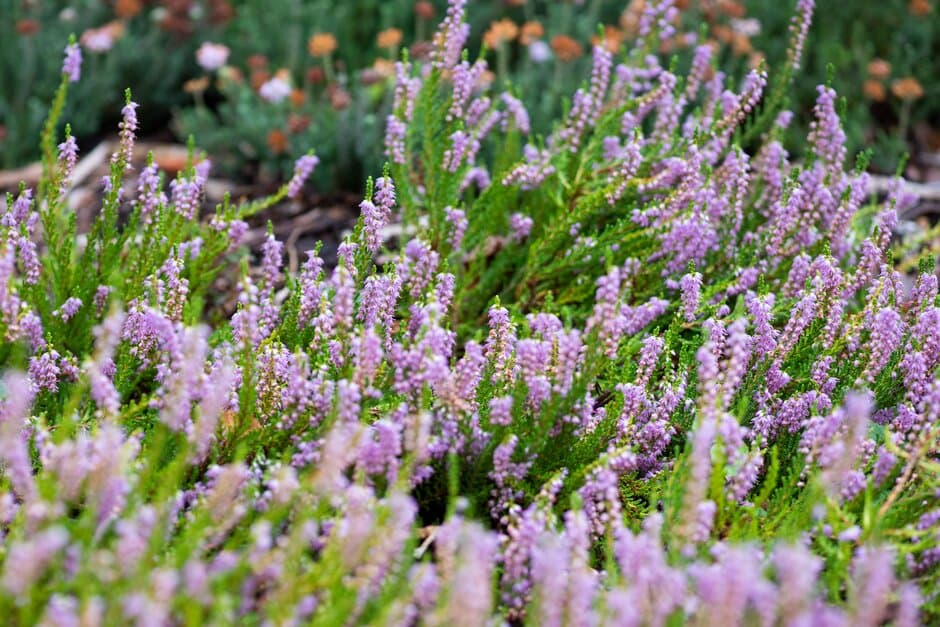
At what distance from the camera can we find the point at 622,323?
2756 millimetres

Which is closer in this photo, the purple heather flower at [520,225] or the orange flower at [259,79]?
the purple heather flower at [520,225]

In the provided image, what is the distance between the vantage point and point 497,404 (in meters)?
2.42

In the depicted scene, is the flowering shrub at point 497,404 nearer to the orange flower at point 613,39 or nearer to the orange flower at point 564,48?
the orange flower at point 613,39

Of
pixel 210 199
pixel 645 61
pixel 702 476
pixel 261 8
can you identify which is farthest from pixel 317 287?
pixel 261 8

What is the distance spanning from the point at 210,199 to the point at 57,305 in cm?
209

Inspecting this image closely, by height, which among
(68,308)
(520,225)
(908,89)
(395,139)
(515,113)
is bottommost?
(68,308)

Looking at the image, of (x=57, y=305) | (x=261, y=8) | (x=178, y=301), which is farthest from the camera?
(x=261, y=8)

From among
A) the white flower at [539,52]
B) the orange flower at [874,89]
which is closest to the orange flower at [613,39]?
the white flower at [539,52]

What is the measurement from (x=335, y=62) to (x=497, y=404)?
12.7 feet

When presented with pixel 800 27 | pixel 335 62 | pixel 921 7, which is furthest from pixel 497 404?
pixel 921 7

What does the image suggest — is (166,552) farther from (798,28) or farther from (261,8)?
(261,8)

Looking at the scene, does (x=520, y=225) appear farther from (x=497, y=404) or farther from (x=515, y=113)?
(x=497, y=404)

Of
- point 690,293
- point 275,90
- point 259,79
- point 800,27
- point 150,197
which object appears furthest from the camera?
point 259,79

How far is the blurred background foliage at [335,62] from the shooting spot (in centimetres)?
504
